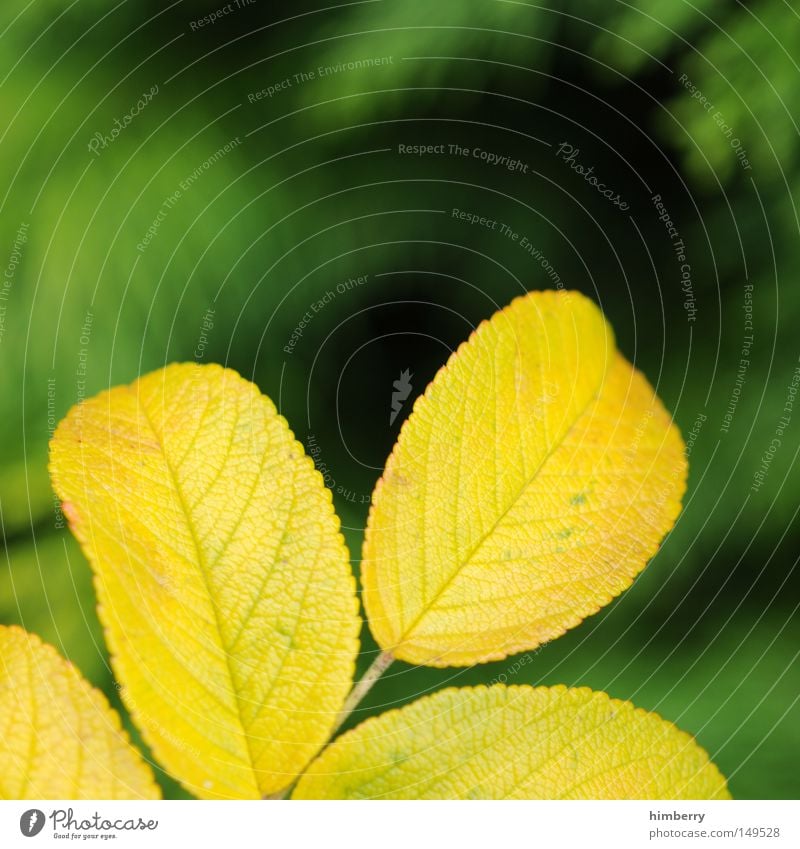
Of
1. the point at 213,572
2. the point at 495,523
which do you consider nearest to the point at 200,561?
the point at 213,572

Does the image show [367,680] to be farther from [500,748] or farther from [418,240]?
[418,240]

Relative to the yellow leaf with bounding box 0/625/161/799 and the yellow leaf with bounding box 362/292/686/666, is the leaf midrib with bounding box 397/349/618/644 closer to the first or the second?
the yellow leaf with bounding box 362/292/686/666

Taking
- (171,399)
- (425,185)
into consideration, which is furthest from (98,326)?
(425,185)

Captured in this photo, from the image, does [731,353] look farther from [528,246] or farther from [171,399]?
[171,399]

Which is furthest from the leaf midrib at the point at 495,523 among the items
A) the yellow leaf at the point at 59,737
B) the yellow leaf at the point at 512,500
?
the yellow leaf at the point at 59,737
